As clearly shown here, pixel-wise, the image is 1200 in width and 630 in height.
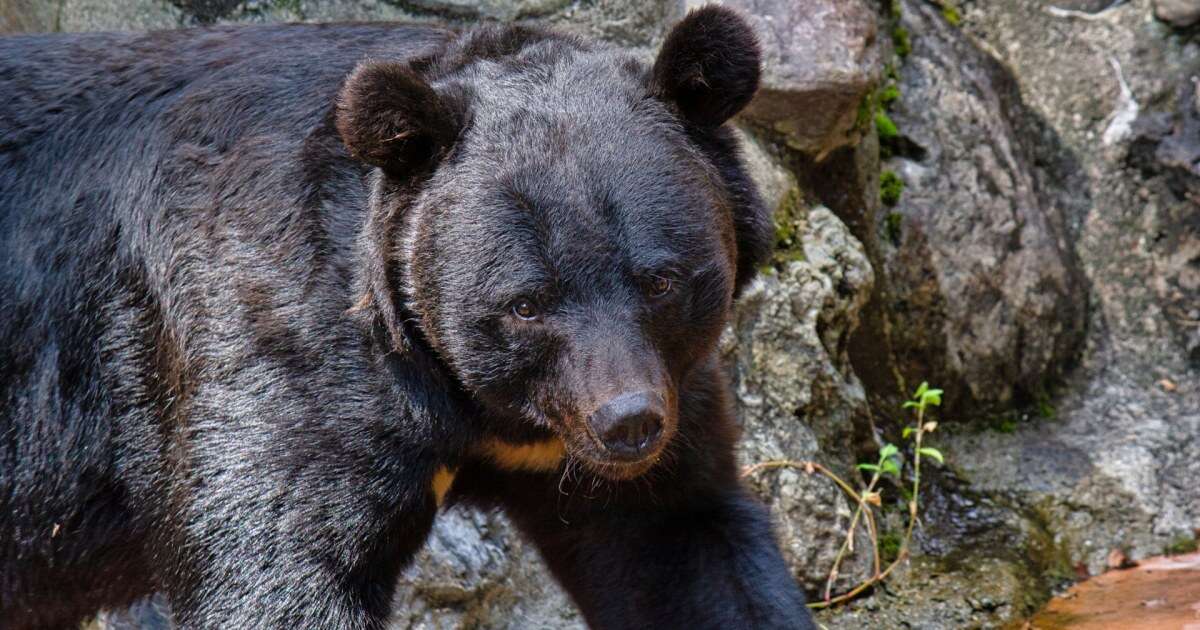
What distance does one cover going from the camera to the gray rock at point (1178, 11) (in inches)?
312

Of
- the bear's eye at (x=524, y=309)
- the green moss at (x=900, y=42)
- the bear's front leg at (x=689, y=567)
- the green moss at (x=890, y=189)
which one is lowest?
the bear's front leg at (x=689, y=567)

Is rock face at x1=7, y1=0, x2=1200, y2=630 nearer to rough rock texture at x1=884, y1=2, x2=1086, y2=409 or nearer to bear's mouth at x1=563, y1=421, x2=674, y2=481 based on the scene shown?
rough rock texture at x1=884, y1=2, x2=1086, y2=409

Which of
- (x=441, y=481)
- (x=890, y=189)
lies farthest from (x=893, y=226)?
(x=441, y=481)

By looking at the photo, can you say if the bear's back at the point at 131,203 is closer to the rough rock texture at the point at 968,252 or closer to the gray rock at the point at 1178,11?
the rough rock texture at the point at 968,252

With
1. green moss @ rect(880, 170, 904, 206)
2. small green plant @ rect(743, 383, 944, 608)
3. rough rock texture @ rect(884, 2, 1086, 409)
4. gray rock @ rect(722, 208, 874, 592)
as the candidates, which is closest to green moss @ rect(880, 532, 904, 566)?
small green plant @ rect(743, 383, 944, 608)

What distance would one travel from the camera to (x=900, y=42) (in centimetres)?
773

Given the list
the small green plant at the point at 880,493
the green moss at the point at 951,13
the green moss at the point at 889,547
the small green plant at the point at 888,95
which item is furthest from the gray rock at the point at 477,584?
the green moss at the point at 951,13

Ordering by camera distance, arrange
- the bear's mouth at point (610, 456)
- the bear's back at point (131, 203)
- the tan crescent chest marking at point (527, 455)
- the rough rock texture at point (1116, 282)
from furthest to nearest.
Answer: the rough rock texture at point (1116, 282), the tan crescent chest marking at point (527, 455), the bear's back at point (131, 203), the bear's mouth at point (610, 456)

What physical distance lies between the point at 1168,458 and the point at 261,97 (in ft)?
15.7

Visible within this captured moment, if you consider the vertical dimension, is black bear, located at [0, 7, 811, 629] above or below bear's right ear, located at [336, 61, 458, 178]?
below

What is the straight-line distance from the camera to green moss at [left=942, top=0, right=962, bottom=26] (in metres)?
8.20

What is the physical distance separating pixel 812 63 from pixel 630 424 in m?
3.34

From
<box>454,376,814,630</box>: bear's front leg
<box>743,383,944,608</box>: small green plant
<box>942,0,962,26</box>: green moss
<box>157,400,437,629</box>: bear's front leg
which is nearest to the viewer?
<box>157,400,437,629</box>: bear's front leg

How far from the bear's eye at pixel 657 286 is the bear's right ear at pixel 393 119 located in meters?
0.69
